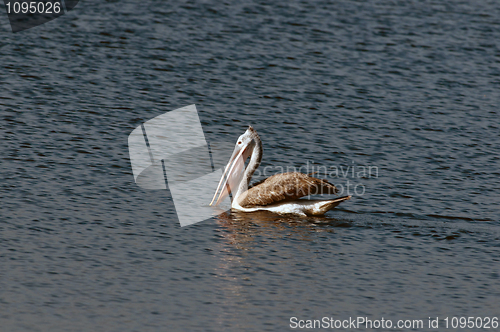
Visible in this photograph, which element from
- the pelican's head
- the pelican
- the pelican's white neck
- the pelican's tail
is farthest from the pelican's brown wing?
the pelican's head

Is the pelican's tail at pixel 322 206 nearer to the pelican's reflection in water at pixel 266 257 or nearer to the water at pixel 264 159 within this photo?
the pelican's reflection in water at pixel 266 257

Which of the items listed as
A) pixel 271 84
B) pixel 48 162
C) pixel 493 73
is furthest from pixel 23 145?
pixel 493 73

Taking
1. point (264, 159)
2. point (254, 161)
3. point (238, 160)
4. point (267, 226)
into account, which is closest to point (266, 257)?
point (267, 226)

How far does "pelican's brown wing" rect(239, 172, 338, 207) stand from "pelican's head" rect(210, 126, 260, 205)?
950mm

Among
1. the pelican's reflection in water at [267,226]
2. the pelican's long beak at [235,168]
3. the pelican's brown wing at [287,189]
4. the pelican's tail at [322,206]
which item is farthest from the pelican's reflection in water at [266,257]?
the pelican's long beak at [235,168]

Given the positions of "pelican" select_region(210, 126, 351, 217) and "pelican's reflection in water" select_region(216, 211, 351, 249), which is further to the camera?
"pelican" select_region(210, 126, 351, 217)

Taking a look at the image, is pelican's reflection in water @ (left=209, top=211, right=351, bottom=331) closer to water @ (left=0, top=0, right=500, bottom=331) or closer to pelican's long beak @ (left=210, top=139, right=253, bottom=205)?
water @ (left=0, top=0, right=500, bottom=331)

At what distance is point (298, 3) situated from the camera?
27.6 meters

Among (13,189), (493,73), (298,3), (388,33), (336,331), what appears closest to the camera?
(336,331)

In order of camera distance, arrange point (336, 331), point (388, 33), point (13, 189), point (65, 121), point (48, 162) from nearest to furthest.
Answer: point (336, 331) < point (13, 189) < point (48, 162) < point (65, 121) < point (388, 33)

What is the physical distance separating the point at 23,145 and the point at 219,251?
5679 mm

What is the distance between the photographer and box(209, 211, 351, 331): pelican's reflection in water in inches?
380

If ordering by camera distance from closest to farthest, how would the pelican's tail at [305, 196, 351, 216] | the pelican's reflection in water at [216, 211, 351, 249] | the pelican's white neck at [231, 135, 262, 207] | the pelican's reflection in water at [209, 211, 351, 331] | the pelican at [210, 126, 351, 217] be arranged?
1. the pelican's reflection in water at [209, 211, 351, 331]
2. the pelican's reflection in water at [216, 211, 351, 249]
3. the pelican's tail at [305, 196, 351, 216]
4. the pelican at [210, 126, 351, 217]
5. the pelican's white neck at [231, 135, 262, 207]

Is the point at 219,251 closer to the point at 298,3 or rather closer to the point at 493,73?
the point at 493,73
